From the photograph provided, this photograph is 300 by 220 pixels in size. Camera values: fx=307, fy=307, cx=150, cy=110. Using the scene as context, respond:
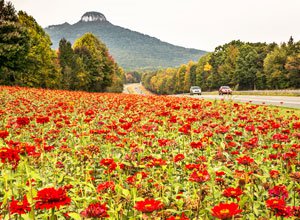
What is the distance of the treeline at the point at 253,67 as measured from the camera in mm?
60906

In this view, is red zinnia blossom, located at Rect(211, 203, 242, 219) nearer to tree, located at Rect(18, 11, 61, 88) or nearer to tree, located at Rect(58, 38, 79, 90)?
tree, located at Rect(18, 11, 61, 88)

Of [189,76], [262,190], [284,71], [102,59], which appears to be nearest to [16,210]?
[262,190]

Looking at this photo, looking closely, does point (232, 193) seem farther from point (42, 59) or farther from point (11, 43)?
point (42, 59)

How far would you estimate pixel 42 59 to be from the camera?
138ft

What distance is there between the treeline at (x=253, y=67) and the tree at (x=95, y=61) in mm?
18920

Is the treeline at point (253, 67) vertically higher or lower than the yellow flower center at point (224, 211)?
higher

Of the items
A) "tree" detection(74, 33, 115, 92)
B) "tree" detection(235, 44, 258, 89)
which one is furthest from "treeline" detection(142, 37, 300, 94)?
"tree" detection(74, 33, 115, 92)

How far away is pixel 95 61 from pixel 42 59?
13104 millimetres

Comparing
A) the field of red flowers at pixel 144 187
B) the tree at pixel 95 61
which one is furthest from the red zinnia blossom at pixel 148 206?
the tree at pixel 95 61

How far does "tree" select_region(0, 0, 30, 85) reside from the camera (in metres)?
30.8

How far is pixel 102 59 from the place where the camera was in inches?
2306

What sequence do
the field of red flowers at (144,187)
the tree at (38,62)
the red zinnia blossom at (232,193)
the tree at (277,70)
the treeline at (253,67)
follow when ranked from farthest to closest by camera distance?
1. the tree at (277,70)
2. the treeline at (253,67)
3. the tree at (38,62)
4. the red zinnia blossom at (232,193)
5. the field of red flowers at (144,187)

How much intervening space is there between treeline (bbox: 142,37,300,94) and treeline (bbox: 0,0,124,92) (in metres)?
19.9

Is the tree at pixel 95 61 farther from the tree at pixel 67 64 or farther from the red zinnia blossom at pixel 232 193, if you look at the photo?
the red zinnia blossom at pixel 232 193
